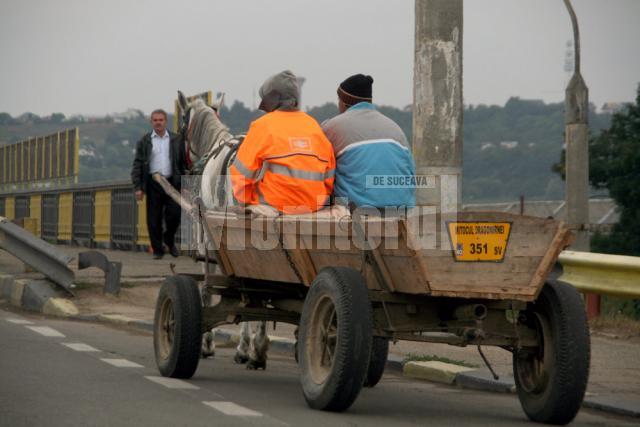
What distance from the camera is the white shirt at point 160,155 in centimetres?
1703

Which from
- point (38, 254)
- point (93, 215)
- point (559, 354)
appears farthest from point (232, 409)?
point (93, 215)

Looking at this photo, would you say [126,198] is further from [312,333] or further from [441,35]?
[312,333]

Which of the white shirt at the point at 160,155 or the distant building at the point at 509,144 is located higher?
the distant building at the point at 509,144

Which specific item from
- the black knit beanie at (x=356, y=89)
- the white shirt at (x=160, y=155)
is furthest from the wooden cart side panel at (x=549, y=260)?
the white shirt at (x=160, y=155)

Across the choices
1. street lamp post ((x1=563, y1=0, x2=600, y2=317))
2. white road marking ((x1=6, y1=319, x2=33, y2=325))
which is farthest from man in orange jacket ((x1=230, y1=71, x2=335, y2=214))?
street lamp post ((x1=563, y1=0, x2=600, y2=317))

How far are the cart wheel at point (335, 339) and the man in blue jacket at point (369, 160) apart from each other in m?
1.22

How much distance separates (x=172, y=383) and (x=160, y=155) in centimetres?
730

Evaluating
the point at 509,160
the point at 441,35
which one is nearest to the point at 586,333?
the point at 441,35

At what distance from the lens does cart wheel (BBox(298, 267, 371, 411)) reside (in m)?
8.14

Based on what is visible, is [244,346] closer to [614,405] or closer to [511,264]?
[614,405]

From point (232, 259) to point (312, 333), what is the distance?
1.66 m

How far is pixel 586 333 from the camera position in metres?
8.45

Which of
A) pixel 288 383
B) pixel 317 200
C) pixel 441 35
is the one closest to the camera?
pixel 317 200

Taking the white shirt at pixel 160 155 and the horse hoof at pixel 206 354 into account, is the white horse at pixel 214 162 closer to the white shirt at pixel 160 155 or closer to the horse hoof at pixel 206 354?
the horse hoof at pixel 206 354
